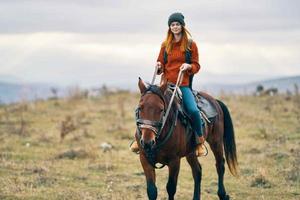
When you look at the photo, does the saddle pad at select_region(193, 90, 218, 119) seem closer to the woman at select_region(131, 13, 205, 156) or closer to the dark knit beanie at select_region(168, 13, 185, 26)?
the woman at select_region(131, 13, 205, 156)

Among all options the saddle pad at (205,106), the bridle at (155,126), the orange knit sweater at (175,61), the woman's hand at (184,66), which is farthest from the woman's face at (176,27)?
the saddle pad at (205,106)

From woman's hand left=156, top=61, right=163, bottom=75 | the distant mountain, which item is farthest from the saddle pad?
the distant mountain

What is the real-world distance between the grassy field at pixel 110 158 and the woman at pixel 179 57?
248 cm

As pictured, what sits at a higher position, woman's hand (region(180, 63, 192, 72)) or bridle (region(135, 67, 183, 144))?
woman's hand (region(180, 63, 192, 72))

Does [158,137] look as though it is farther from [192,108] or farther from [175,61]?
[175,61]

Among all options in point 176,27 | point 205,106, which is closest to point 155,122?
point 176,27

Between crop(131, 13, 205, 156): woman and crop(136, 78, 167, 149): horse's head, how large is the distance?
0.99m

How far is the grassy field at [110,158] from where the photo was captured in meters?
11.7

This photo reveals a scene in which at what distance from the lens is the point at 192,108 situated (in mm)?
9281

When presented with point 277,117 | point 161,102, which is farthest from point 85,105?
point 161,102

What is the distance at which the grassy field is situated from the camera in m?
11.7

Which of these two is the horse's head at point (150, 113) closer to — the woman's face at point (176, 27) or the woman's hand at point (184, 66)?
the woman's hand at point (184, 66)

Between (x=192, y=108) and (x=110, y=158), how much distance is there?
6.70 metres

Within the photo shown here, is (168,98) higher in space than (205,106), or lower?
higher
